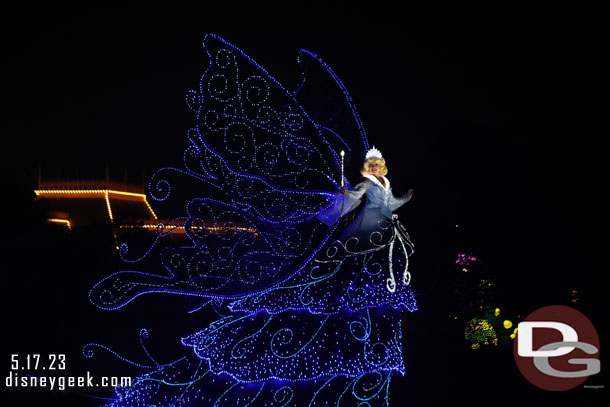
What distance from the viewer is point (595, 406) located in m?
6.30

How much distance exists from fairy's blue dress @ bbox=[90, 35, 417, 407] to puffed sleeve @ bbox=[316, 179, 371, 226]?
0.04 ft

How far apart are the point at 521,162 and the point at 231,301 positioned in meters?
4.51

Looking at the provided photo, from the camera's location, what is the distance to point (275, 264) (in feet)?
19.4

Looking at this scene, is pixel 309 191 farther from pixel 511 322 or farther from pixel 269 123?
pixel 511 322

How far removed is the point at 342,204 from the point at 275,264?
3.04 ft

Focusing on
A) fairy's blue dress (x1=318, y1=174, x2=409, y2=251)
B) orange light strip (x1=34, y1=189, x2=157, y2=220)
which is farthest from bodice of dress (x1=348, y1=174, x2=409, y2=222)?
orange light strip (x1=34, y1=189, x2=157, y2=220)

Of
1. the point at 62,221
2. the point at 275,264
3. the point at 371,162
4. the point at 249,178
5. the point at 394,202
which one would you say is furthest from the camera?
the point at 62,221

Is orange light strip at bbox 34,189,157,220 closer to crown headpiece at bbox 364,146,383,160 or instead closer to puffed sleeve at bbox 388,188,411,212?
crown headpiece at bbox 364,146,383,160

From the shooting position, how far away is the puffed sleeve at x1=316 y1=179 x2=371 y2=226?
5.98m

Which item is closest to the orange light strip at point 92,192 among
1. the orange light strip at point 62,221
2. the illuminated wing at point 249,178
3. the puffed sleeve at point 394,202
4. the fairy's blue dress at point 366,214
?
the orange light strip at point 62,221

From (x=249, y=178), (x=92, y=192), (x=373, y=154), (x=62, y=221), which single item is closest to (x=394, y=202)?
(x=373, y=154)

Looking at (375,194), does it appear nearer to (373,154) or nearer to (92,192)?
(373,154)

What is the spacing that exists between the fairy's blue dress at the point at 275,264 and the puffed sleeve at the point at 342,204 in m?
0.01

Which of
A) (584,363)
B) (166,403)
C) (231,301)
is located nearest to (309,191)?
(231,301)
